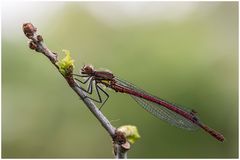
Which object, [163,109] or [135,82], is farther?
[135,82]

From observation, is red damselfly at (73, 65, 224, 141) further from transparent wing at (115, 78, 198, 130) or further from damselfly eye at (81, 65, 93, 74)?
damselfly eye at (81, 65, 93, 74)

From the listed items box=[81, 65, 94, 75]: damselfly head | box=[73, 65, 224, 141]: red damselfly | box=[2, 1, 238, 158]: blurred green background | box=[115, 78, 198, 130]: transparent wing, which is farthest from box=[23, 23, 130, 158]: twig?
box=[2, 1, 238, 158]: blurred green background

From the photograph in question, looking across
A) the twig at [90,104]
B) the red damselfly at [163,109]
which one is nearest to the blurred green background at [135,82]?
the red damselfly at [163,109]

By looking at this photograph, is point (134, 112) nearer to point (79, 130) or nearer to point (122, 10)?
point (79, 130)

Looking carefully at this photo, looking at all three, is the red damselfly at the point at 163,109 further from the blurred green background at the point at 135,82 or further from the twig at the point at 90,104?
the blurred green background at the point at 135,82

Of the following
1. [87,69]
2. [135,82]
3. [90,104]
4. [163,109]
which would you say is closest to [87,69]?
[87,69]

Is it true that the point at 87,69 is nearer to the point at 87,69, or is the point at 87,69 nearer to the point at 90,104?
the point at 87,69

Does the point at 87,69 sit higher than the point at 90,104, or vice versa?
the point at 87,69

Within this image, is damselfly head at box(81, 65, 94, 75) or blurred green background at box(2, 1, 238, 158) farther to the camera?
blurred green background at box(2, 1, 238, 158)
